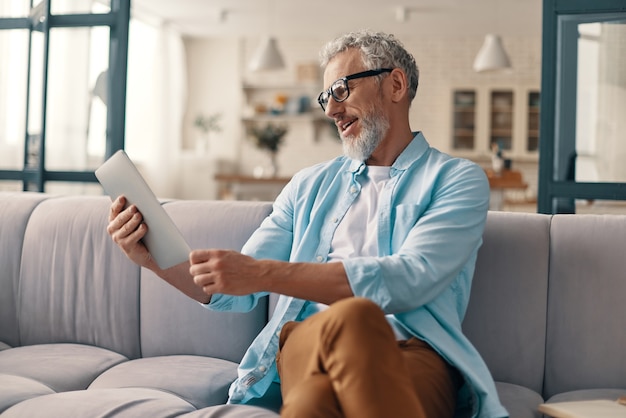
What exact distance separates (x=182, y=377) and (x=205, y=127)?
26.1 ft

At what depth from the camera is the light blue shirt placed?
1617mm

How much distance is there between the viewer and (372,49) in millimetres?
1973

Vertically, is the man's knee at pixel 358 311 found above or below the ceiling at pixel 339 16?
below

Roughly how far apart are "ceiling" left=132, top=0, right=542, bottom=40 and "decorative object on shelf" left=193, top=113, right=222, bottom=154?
110cm

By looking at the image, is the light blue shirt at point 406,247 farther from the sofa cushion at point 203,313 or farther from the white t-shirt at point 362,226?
the sofa cushion at point 203,313

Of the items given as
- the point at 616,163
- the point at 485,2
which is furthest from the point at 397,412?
the point at 485,2

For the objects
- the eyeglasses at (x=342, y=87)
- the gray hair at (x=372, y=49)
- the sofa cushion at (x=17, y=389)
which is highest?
the gray hair at (x=372, y=49)

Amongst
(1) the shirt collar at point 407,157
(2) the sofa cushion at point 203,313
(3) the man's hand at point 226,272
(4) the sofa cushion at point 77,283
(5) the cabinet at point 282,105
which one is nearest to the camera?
(3) the man's hand at point 226,272

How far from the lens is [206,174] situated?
9.65 m

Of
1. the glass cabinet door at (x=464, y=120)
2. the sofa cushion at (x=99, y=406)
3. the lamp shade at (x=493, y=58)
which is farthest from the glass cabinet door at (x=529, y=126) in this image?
the sofa cushion at (x=99, y=406)

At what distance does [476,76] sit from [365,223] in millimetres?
8204

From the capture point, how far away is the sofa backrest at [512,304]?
202 centimetres

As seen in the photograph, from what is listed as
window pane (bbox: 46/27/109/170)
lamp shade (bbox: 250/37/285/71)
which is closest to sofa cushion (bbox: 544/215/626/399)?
window pane (bbox: 46/27/109/170)

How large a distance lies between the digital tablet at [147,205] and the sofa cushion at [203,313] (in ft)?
1.85
